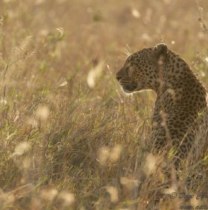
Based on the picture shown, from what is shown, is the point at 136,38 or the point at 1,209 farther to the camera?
the point at 136,38

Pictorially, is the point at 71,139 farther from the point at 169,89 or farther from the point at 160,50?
the point at 160,50

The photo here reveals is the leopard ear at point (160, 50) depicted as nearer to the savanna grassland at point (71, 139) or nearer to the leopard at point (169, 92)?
the leopard at point (169, 92)

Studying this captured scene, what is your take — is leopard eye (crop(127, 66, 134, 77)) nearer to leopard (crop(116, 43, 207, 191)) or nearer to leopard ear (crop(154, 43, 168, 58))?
leopard (crop(116, 43, 207, 191))

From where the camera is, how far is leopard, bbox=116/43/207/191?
6.16 meters

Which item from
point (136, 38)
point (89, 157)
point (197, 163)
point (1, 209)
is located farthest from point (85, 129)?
point (136, 38)

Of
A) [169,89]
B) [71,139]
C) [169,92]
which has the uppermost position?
[169,89]

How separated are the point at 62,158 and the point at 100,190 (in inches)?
27.7

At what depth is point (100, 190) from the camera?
5508 mm

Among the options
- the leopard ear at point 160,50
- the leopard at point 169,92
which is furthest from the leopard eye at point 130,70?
the leopard ear at point 160,50

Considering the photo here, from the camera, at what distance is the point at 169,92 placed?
20.8ft

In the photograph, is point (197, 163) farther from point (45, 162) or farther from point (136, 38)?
point (136, 38)

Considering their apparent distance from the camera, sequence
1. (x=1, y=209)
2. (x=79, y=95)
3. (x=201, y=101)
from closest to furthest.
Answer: (x=1, y=209) < (x=201, y=101) < (x=79, y=95)

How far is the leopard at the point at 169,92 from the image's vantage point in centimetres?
616

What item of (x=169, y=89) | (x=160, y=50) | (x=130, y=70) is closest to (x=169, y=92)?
(x=169, y=89)
